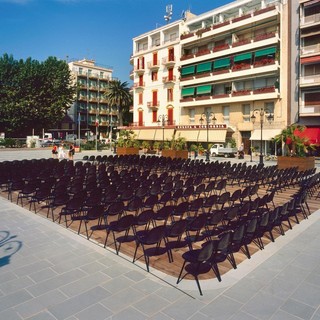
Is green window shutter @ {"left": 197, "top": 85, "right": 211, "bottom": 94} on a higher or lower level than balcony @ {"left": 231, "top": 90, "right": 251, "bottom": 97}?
higher

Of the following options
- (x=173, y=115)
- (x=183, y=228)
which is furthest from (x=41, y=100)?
(x=183, y=228)

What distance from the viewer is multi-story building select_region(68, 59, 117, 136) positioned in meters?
72.5

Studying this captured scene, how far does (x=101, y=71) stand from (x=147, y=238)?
76.9 m

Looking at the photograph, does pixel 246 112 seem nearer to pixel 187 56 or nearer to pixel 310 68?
pixel 310 68

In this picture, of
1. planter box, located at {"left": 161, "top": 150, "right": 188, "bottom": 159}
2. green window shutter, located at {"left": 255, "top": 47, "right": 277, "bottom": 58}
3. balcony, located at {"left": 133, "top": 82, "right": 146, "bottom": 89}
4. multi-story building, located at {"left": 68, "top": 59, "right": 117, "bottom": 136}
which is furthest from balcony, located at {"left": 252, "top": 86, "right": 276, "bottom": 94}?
multi-story building, located at {"left": 68, "top": 59, "right": 117, "bottom": 136}

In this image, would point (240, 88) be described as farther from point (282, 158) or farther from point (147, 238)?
point (147, 238)

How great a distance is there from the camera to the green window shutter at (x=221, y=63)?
39.4 meters

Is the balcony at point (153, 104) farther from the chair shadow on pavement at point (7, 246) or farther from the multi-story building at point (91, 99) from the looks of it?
the chair shadow on pavement at point (7, 246)

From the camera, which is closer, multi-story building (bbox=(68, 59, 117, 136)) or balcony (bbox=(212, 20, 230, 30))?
balcony (bbox=(212, 20, 230, 30))

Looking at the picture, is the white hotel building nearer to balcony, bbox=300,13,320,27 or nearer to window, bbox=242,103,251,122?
window, bbox=242,103,251,122

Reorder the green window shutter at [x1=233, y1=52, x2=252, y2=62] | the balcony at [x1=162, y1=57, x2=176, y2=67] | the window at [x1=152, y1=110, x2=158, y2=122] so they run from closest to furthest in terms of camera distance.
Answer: the green window shutter at [x1=233, y1=52, x2=252, y2=62] → the balcony at [x1=162, y1=57, x2=176, y2=67] → the window at [x1=152, y1=110, x2=158, y2=122]

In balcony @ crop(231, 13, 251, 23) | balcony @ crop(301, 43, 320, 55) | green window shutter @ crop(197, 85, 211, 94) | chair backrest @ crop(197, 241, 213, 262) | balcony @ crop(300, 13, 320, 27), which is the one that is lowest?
chair backrest @ crop(197, 241, 213, 262)

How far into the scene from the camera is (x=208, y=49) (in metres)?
42.2

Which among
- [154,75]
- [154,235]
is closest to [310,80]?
[154,75]
